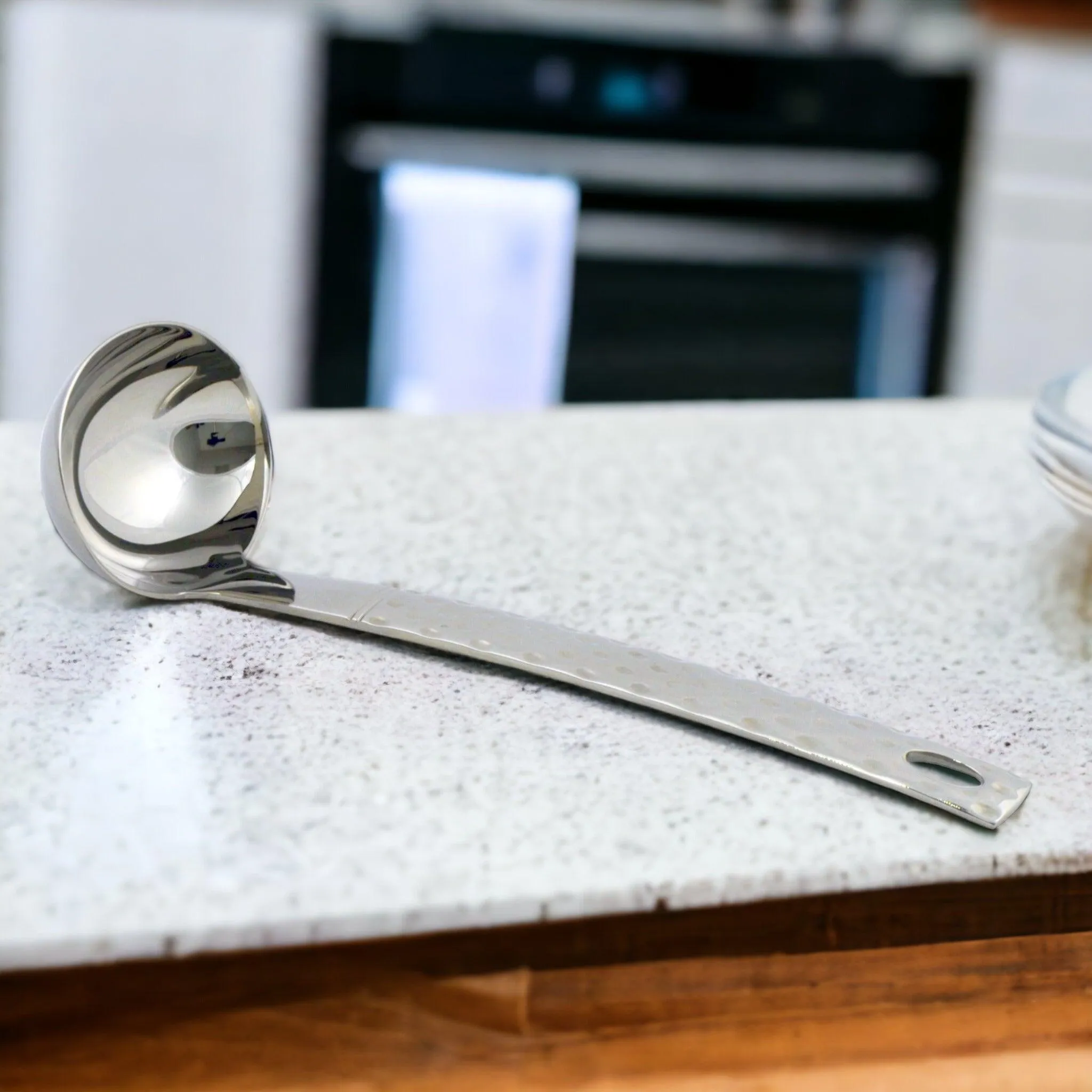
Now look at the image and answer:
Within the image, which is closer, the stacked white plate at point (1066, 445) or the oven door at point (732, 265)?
the stacked white plate at point (1066, 445)

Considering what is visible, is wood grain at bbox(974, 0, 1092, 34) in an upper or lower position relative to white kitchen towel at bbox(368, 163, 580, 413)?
upper

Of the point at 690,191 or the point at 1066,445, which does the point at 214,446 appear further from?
the point at 690,191

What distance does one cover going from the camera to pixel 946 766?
0.40 m

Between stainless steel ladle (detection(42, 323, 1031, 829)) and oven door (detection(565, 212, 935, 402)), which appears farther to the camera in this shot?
oven door (detection(565, 212, 935, 402))

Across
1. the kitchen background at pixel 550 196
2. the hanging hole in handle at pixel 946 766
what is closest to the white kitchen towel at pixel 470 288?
the kitchen background at pixel 550 196

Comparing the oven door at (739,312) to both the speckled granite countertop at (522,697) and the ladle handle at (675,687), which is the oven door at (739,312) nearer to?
the speckled granite countertop at (522,697)

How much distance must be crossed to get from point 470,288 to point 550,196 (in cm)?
22

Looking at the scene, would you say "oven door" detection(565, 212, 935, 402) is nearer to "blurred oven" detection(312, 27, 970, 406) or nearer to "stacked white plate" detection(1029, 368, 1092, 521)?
"blurred oven" detection(312, 27, 970, 406)

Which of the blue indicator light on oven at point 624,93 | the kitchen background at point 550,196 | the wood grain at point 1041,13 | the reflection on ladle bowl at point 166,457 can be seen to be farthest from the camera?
the wood grain at point 1041,13

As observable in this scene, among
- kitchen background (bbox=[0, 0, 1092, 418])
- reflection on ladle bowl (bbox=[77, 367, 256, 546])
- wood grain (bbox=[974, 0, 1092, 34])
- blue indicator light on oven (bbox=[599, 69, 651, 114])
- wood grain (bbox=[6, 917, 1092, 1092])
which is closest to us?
wood grain (bbox=[6, 917, 1092, 1092])

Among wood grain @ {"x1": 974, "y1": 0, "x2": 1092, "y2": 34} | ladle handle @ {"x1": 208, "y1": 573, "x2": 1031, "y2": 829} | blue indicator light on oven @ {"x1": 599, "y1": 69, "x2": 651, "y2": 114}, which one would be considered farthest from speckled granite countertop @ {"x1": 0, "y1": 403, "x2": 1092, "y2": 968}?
wood grain @ {"x1": 974, "y1": 0, "x2": 1092, "y2": 34}

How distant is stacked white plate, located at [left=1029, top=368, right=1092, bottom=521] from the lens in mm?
493

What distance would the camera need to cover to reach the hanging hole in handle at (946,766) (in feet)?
1.28

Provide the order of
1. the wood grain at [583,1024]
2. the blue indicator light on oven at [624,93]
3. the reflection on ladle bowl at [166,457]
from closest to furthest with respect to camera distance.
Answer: the wood grain at [583,1024] → the reflection on ladle bowl at [166,457] → the blue indicator light on oven at [624,93]
